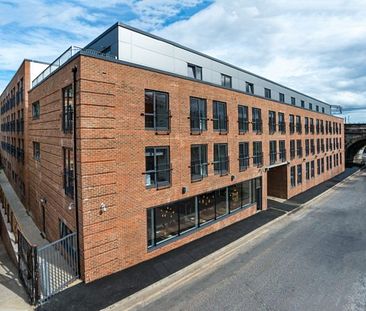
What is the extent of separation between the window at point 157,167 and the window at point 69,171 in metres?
3.05

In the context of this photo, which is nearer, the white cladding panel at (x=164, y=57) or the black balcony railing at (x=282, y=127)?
the white cladding panel at (x=164, y=57)

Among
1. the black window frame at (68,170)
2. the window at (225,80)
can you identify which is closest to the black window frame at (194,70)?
the window at (225,80)

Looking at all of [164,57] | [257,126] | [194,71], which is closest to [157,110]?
[164,57]

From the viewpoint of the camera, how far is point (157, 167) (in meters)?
12.2

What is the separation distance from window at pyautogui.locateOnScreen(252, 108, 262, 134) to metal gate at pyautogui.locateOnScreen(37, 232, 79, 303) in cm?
1435

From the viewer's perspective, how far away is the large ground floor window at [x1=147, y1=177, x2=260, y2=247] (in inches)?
482

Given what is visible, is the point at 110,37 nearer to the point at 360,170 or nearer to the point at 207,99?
the point at 207,99

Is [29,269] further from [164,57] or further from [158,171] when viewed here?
[164,57]

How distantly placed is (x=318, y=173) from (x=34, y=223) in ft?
97.8

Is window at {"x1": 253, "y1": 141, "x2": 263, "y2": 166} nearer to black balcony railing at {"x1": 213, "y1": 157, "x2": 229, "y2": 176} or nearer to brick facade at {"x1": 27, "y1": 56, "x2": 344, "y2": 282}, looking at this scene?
black balcony railing at {"x1": 213, "y1": 157, "x2": 229, "y2": 176}

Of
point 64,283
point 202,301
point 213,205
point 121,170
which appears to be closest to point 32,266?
point 64,283

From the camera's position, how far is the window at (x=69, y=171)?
10.9 m

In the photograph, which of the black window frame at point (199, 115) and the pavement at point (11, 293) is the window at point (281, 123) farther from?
the pavement at point (11, 293)

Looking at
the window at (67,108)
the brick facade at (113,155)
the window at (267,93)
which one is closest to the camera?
the brick facade at (113,155)
